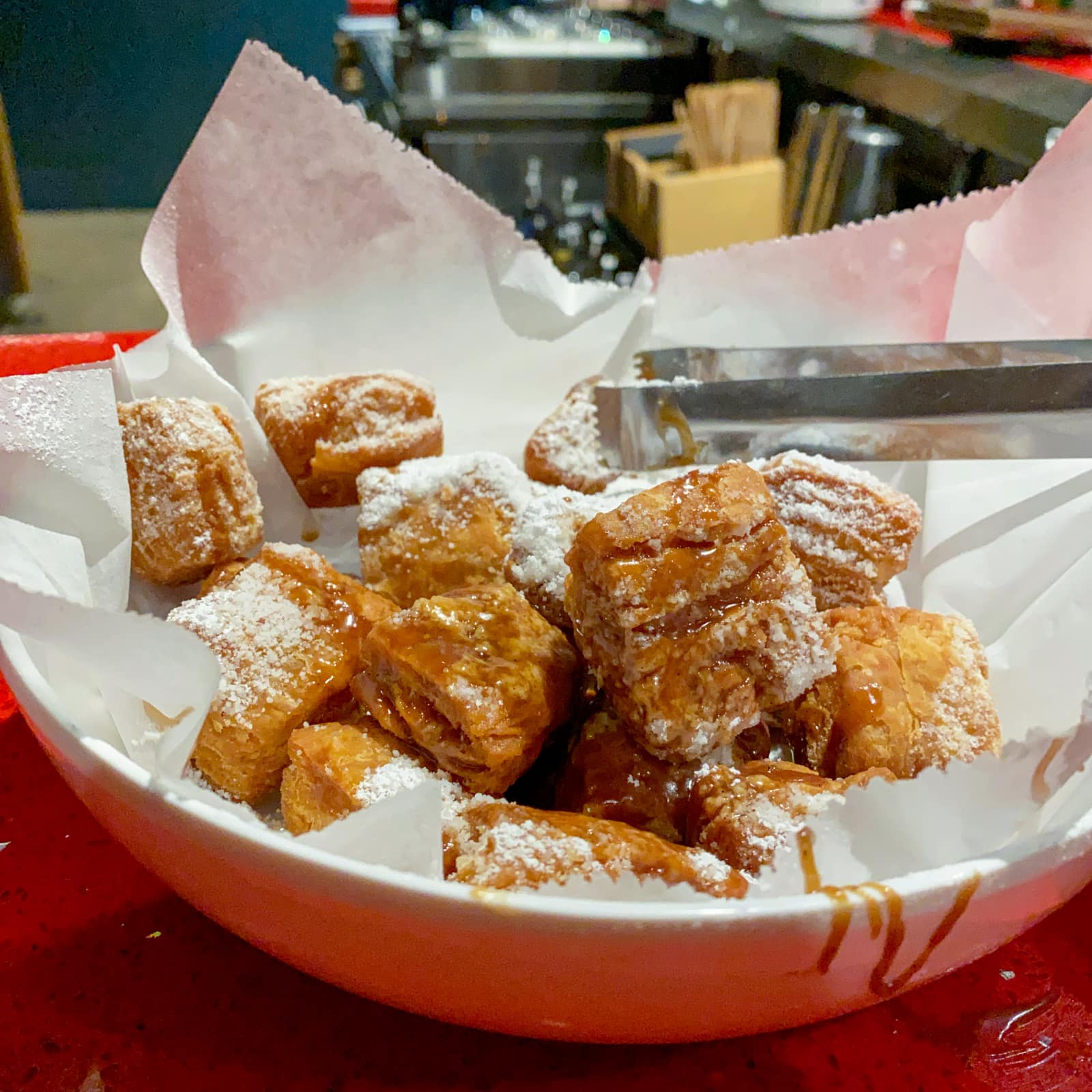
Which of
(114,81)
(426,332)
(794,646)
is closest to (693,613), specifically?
(794,646)

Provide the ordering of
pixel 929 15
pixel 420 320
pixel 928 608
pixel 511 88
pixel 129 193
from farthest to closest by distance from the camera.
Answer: pixel 511 88 < pixel 929 15 < pixel 129 193 < pixel 420 320 < pixel 928 608

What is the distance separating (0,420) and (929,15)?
3009 millimetres

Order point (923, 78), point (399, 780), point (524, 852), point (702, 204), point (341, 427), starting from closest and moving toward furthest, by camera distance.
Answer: point (524, 852) < point (399, 780) < point (341, 427) < point (923, 78) < point (702, 204)

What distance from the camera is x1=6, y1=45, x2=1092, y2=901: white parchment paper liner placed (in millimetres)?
720

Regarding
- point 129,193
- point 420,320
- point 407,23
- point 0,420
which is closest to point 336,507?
point 420,320

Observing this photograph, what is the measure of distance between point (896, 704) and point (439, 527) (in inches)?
16.4

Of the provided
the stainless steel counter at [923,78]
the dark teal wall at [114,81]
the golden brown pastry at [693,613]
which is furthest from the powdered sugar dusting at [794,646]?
the stainless steel counter at [923,78]

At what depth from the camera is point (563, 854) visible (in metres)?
0.52

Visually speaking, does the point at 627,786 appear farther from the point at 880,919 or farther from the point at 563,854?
the point at 880,919

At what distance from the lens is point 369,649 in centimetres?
67

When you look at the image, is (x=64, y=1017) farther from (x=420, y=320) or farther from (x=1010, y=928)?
(x=420, y=320)

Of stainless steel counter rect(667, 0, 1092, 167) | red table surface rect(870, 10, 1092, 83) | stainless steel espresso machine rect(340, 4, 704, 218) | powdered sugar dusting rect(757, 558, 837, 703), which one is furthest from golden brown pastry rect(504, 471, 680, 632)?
stainless steel espresso machine rect(340, 4, 704, 218)

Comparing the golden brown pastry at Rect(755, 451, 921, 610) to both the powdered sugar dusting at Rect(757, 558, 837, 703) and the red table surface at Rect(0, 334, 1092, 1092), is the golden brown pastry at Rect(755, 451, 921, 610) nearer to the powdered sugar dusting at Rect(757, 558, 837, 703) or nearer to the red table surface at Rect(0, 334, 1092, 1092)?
the powdered sugar dusting at Rect(757, 558, 837, 703)

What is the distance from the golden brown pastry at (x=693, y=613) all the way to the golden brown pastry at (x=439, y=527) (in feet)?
0.75
